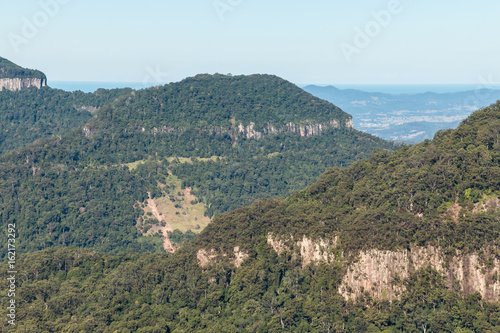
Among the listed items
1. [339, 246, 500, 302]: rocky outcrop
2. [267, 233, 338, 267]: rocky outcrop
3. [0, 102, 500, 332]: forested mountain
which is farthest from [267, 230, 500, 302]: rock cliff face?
[267, 233, 338, 267]: rocky outcrop

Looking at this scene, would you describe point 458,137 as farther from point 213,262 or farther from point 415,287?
point 213,262

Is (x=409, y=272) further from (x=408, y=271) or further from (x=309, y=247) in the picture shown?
(x=309, y=247)

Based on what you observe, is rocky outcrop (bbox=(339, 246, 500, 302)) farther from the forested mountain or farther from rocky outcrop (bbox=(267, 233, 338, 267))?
rocky outcrop (bbox=(267, 233, 338, 267))

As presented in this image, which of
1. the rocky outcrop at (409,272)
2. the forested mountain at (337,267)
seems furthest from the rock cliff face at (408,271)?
the forested mountain at (337,267)

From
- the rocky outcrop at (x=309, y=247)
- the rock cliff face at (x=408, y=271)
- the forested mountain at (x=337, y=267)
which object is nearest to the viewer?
the rock cliff face at (x=408, y=271)

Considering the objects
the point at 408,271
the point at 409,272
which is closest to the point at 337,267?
the point at 408,271

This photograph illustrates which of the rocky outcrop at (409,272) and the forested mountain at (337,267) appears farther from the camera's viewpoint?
the forested mountain at (337,267)

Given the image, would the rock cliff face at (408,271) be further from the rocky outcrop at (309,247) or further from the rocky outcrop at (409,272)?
the rocky outcrop at (309,247)

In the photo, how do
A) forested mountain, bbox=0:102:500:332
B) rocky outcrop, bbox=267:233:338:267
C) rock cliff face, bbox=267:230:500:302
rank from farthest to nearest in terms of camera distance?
1. rocky outcrop, bbox=267:233:338:267
2. forested mountain, bbox=0:102:500:332
3. rock cliff face, bbox=267:230:500:302
